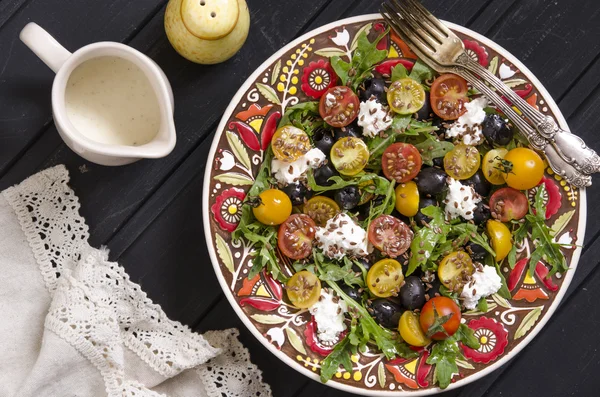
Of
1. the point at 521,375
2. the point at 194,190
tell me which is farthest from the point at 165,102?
the point at 521,375

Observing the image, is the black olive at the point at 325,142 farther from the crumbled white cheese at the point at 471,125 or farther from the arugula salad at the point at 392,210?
the crumbled white cheese at the point at 471,125

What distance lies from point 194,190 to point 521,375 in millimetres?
849

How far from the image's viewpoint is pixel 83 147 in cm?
116

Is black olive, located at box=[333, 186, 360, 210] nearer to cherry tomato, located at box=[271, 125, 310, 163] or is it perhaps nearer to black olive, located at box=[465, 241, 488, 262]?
cherry tomato, located at box=[271, 125, 310, 163]

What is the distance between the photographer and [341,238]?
1.23 m

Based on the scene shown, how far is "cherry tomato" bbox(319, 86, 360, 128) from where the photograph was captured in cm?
122

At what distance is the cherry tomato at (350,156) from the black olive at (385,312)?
265 millimetres

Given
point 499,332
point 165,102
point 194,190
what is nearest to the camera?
point 165,102

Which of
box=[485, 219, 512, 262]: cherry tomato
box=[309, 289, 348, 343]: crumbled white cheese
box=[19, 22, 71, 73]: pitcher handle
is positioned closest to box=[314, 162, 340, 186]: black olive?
box=[309, 289, 348, 343]: crumbled white cheese

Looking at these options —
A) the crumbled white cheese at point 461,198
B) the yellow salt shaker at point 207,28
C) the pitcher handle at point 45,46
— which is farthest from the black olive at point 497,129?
the pitcher handle at point 45,46

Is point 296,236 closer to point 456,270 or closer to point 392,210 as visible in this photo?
point 392,210

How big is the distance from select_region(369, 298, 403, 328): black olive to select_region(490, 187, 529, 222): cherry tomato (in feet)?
0.88

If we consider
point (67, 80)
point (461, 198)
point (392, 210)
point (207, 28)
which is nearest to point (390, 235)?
point (392, 210)

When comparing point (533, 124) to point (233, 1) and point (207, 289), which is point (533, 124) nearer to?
point (233, 1)
